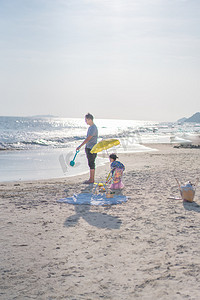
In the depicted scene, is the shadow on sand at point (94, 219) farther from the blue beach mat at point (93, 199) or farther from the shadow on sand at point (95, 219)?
the blue beach mat at point (93, 199)

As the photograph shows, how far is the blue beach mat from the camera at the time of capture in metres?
6.53

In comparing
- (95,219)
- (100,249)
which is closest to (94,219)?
(95,219)

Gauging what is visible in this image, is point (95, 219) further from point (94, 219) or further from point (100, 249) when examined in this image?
point (100, 249)

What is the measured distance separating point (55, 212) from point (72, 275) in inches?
99.6

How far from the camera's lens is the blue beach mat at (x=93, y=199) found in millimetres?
6531

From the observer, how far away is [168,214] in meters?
5.59

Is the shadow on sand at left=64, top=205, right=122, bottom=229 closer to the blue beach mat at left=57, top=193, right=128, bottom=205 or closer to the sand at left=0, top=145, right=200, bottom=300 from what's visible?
the sand at left=0, top=145, right=200, bottom=300

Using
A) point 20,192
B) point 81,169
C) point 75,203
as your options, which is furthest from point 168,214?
point 81,169

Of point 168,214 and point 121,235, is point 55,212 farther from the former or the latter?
point 168,214

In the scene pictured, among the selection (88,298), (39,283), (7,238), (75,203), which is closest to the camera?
(88,298)

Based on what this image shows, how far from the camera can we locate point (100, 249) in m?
3.99

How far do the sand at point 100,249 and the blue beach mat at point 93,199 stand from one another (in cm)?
24

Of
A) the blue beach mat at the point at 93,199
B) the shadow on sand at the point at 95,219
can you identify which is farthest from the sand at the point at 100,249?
the blue beach mat at the point at 93,199

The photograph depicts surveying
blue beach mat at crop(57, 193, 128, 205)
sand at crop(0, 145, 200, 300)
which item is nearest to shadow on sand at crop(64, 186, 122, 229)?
sand at crop(0, 145, 200, 300)
